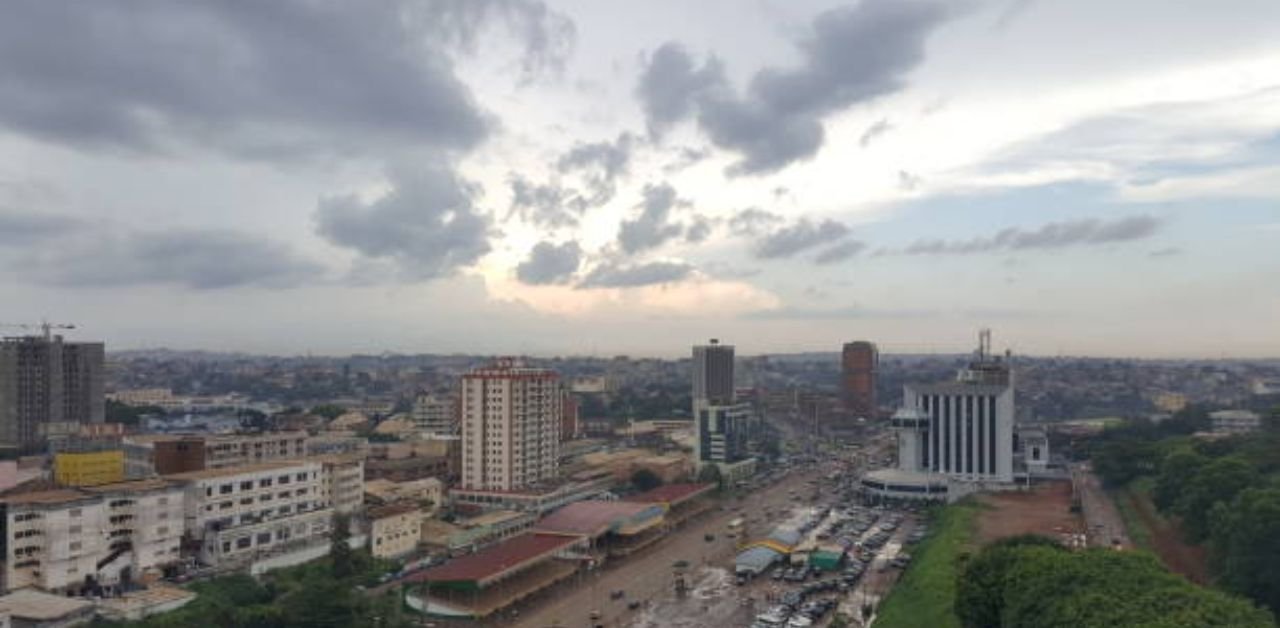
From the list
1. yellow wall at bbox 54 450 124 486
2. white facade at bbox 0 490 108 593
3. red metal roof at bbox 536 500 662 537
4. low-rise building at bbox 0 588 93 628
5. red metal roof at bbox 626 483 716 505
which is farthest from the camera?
red metal roof at bbox 626 483 716 505

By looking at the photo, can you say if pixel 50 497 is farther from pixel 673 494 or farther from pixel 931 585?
pixel 931 585

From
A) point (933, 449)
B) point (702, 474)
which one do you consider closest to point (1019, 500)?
point (933, 449)

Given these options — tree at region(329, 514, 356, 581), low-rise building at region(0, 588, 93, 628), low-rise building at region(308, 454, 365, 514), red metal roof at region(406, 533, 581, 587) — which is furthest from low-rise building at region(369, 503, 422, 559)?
low-rise building at region(0, 588, 93, 628)

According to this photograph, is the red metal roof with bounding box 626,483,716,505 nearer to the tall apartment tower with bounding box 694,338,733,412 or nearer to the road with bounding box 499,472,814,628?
the road with bounding box 499,472,814,628

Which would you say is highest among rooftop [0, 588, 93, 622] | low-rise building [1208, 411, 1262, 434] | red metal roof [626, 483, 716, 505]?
low-rise building [1208, 411, 1262, 434]

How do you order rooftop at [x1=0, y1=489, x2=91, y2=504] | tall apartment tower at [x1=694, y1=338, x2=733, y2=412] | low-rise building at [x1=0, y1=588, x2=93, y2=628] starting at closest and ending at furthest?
low-rise building at [x1=0, y1=588, x2=93, y2=628], rooftop at [x1=0, y1=489, x2=91, y2=504], tall apartment tower at [x1=694, y1=338, x2=733, y2=412]

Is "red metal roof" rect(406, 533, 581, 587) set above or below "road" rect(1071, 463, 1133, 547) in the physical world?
above

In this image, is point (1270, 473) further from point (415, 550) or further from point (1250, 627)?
point (415, 550)
